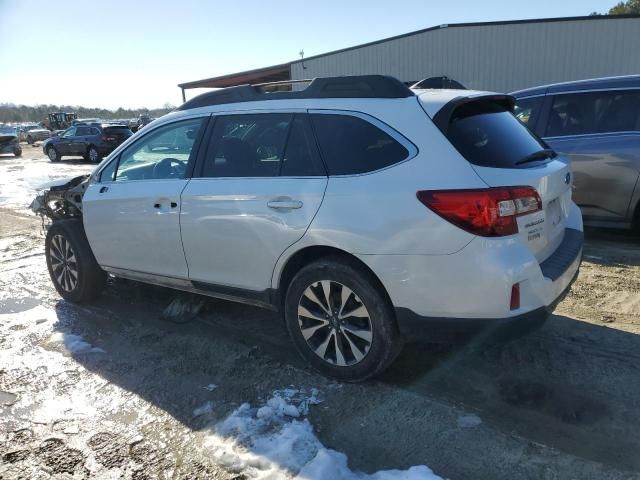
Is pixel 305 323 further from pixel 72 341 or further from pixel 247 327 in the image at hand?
pixel 72 341

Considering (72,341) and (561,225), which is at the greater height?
(561,225)

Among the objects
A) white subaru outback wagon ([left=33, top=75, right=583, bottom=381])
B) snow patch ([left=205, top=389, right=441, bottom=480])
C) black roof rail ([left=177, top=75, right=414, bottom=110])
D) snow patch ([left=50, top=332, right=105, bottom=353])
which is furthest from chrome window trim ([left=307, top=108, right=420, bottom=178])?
snow patch ([left=50, top=332, right=105, bottom=353])

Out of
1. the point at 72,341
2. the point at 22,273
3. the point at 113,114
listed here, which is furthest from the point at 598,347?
the point at 113,114

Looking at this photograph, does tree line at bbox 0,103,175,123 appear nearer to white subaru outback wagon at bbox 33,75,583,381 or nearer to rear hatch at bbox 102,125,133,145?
rear hatch at bbox 102,125,133,145

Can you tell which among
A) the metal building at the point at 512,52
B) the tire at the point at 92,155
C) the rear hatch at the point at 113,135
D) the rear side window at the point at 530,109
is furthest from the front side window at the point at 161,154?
the tire at the point at 92,155

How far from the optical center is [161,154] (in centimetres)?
435

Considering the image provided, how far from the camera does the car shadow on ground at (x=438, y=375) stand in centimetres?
283

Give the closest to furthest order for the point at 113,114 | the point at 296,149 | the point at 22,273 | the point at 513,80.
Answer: the point at 296,149 → the point at 22,273 → the point at 513,80 → the point at 113,114

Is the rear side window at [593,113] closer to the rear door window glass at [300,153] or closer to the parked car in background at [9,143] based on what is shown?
the rear door window glass at [300,153]

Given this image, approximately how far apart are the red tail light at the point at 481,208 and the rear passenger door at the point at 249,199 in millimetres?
740

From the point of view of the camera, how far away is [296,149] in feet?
11.3

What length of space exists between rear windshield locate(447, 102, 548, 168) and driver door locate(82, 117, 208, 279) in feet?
6.28

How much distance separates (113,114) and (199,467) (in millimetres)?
121449

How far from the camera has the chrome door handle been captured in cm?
329
